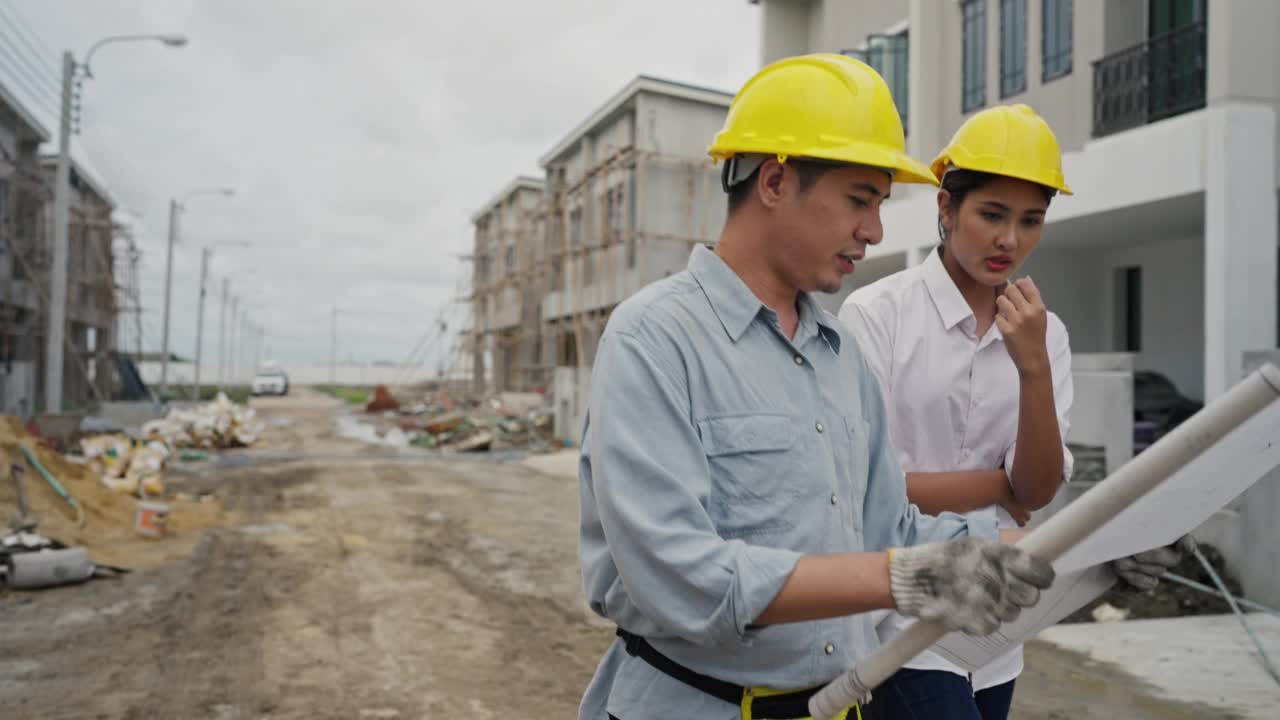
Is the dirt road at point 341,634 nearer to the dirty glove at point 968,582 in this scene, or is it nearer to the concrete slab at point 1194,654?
the concrete slab at point 1194,654

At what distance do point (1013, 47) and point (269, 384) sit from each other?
54.3m

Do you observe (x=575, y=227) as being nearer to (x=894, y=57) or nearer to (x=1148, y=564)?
(x=894, y=57)

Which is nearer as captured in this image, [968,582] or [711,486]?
[968,582]

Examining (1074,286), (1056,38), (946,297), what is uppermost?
(1056,38)

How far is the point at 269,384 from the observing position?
59.6m

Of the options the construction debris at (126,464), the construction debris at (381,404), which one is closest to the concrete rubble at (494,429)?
the construction debris at (381,404)

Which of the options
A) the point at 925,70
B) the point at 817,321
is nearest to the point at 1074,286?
the point at 925,70

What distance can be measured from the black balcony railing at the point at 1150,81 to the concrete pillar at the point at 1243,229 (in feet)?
4.75

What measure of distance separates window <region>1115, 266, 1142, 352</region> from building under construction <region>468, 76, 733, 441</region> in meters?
13.5

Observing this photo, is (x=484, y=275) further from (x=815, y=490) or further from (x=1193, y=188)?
(x=815, y=490)

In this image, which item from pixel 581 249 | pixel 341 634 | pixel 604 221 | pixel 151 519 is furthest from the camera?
pixel 581 249

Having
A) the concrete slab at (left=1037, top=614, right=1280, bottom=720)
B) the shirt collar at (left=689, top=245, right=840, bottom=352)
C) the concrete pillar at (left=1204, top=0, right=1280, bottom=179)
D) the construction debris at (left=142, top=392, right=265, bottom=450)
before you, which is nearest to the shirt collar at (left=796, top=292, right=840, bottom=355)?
the shirt collar at (left=689, top=245, right=840, bottom=352)

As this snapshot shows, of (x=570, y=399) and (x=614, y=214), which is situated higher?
(x=614, y=214)

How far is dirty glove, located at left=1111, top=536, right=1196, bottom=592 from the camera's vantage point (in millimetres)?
1634
